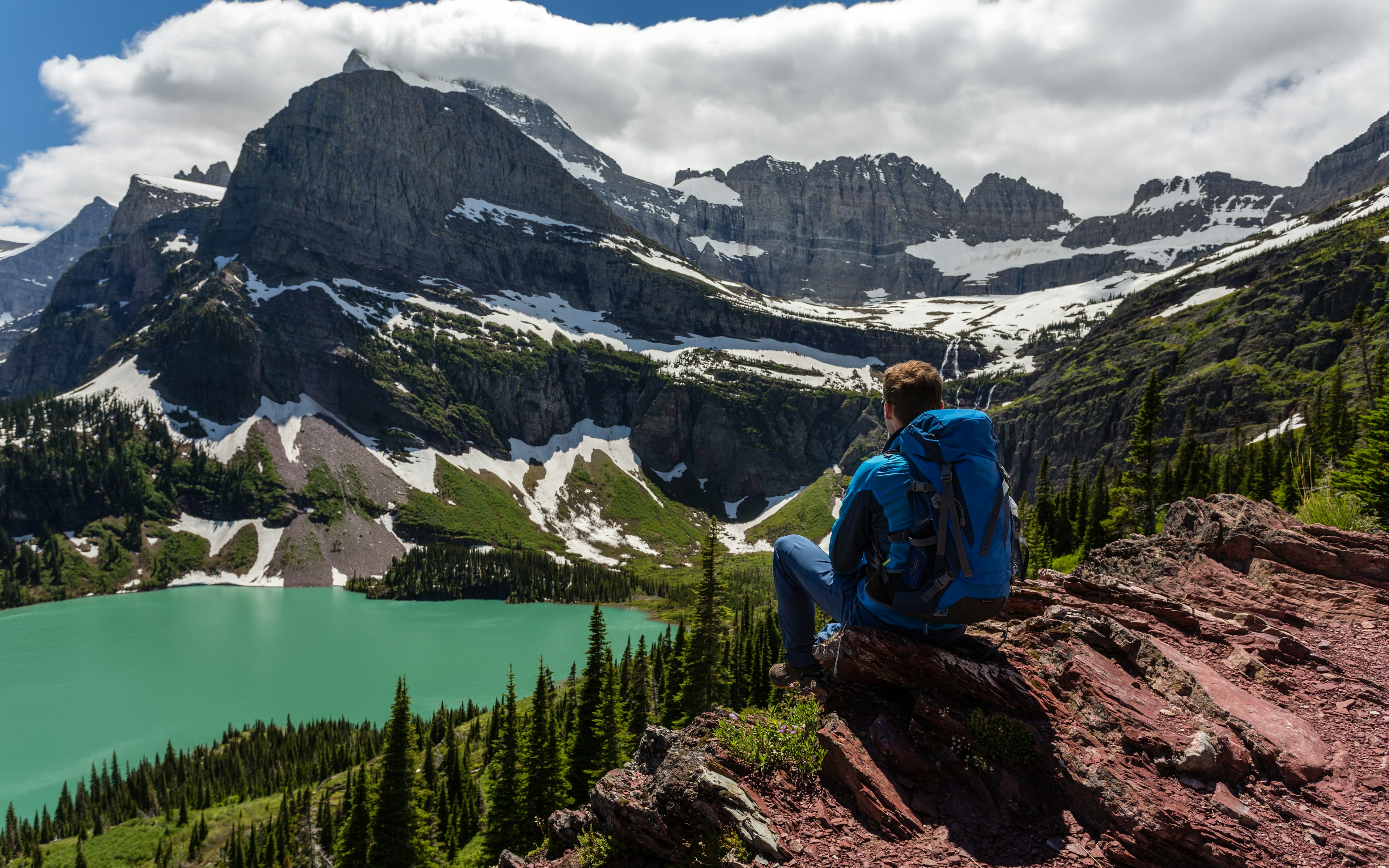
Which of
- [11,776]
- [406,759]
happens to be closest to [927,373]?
[406,759]

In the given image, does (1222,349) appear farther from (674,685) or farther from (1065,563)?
(674,685)

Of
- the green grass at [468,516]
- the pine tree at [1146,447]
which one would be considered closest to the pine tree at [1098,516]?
the pine tree at [1146,447]

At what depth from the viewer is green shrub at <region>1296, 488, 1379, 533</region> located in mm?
11711

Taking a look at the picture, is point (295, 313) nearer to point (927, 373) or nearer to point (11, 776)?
point (11, 776)

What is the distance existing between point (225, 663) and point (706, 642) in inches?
3591

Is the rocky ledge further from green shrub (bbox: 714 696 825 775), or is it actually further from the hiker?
the hiker

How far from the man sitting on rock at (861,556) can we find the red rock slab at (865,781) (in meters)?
0.98

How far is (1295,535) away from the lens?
995 cm

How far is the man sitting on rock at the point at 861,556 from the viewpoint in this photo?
17.4 ft

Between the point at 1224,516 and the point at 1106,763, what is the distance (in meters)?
8.15

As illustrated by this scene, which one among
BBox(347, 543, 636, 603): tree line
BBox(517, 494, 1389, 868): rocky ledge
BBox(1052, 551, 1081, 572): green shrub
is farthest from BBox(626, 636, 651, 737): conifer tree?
BBox(347, 543, 636, 603): tree line

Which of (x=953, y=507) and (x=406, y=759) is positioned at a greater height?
(x=953, y=507)

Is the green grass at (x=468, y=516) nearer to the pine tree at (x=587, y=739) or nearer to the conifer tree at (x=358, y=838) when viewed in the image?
the pine tree at (x=587, y=739)

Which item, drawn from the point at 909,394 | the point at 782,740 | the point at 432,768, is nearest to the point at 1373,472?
the point at 909,394
